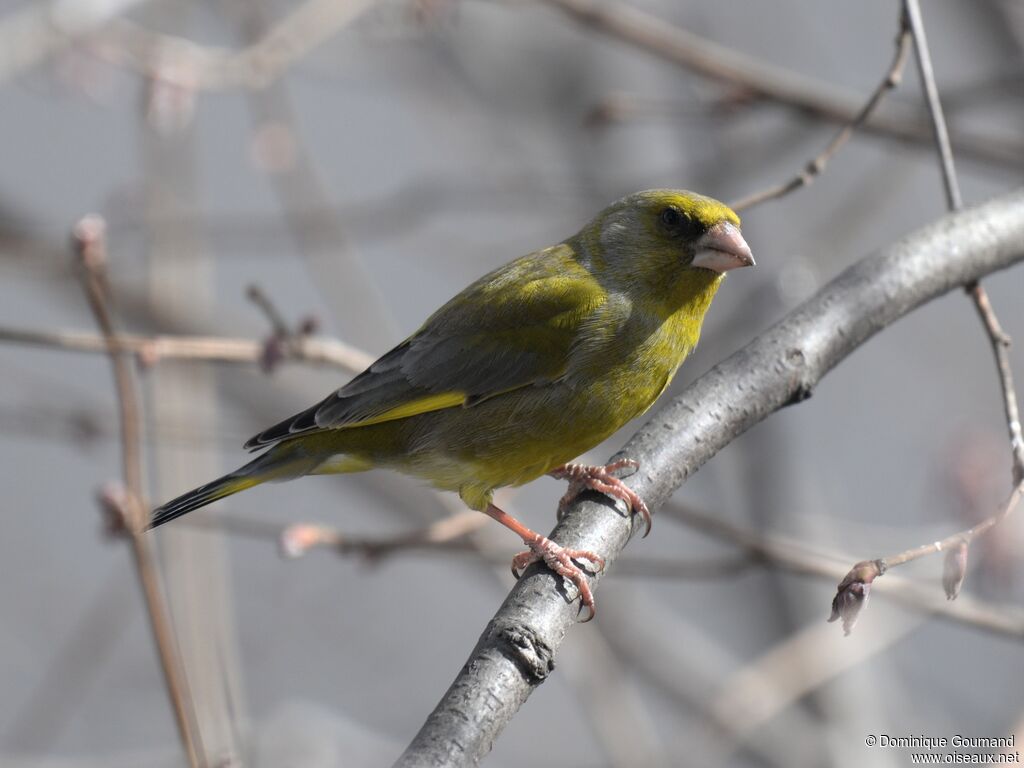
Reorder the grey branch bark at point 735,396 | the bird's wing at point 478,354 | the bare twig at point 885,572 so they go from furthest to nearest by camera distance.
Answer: the bird's wing at point 478,354, the grey branch bark at point 735,396, the bare twig at point 885,572

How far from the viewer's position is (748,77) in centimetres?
425

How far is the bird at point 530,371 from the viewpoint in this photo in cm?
346

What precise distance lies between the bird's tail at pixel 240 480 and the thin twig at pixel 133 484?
1.15ft

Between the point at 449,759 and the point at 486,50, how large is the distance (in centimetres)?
640

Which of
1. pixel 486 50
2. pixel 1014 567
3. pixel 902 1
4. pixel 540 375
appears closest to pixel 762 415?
pixel 540 375

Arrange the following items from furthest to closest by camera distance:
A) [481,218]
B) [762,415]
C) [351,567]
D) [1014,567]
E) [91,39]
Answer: [481,218] < [351,567] < [91,39] < [1014,567] < [762,415]

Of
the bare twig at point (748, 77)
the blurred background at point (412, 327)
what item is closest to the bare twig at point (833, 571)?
the blurred background at point (412, 327)

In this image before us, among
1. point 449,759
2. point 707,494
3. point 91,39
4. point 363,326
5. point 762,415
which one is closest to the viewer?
point 449,759

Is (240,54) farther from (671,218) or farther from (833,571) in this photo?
(833,571)

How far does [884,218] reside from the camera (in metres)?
8.42

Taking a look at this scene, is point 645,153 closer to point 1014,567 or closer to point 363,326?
point 363,326

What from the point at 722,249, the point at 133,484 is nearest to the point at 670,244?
the point at 722,249

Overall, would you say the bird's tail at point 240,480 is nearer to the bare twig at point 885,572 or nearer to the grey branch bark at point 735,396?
the grey branch bark at point 735,396

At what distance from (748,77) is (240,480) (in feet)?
7.32
